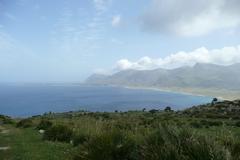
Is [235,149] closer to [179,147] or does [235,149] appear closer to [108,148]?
[179,147]

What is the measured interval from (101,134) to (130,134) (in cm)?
123

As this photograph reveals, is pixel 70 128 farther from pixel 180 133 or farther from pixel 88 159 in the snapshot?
pixel 180 133

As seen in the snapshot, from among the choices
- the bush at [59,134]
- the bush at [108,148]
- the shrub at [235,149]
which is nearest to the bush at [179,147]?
the shrub at [235,149]

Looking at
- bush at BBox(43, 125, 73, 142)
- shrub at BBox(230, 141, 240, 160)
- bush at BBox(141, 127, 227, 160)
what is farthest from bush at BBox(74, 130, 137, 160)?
bush at BBox(43, 125, 73, 142)

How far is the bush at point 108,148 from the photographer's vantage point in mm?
→ 9430

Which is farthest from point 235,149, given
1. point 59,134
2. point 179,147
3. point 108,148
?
point 59,134

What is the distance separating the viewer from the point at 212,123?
37.2 meters

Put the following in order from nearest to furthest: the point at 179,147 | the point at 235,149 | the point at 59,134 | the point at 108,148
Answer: the point at 179,147 → the point at 235,149 → the point at 108,148 → the point at 59,134

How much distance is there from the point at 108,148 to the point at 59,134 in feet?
36.4

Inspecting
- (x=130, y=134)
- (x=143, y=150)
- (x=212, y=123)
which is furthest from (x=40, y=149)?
(x=212, y=123)

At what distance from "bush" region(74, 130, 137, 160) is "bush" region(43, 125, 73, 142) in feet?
31.6

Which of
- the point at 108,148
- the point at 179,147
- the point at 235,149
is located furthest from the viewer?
the point at 108,148

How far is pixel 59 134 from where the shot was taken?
20.5 m

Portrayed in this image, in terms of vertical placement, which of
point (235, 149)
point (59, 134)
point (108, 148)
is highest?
point (235, 149)
